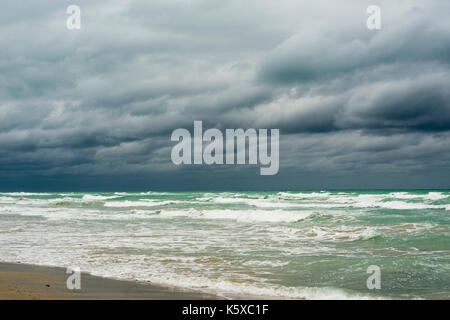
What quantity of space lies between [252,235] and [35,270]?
8.58 m

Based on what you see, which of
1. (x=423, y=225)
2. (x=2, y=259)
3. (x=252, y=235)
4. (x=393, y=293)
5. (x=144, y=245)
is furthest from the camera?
(x=423, y=225)

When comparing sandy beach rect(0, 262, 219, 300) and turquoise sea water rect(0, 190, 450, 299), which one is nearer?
sandy beach rect(0, 262, 219, 300)

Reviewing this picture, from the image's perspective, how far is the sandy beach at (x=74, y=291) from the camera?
715 centimetres

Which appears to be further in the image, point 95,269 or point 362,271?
point 95,269

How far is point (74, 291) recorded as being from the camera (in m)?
7.55

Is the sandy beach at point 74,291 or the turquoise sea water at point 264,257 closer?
the sandy beach at point 74,291

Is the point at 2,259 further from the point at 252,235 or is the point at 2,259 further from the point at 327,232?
the point at 327,232

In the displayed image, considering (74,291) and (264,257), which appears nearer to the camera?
(74,291)

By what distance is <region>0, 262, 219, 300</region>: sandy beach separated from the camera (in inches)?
282

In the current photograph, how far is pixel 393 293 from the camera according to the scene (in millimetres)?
7398

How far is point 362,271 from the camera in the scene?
904 cm
